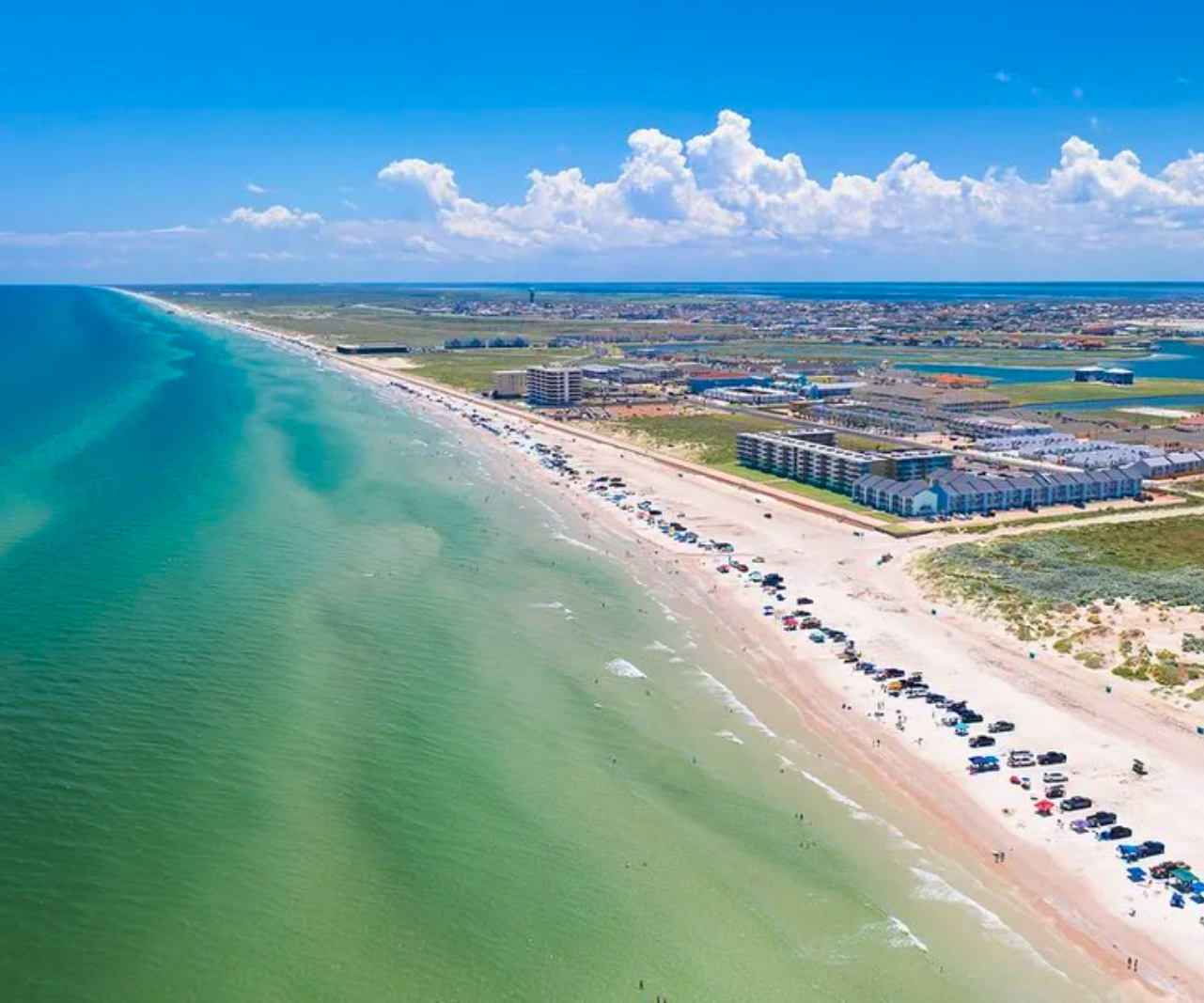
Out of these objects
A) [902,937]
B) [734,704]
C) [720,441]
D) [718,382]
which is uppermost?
[718,382]

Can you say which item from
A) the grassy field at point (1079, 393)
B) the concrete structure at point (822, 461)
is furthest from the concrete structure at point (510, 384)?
the grassy field at point (1079, 393)

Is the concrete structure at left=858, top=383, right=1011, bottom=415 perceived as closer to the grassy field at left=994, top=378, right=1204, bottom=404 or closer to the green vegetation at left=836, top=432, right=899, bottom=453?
the grassy field at left=994, top=378, right=1204, bottom=404

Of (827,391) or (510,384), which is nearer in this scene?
(827,391)

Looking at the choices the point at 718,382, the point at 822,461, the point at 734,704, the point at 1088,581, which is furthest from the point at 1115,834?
the point at 718,382

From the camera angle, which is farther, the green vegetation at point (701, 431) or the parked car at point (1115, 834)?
the green vegetation at point (701, 431)

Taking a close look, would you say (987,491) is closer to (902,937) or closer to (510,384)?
(902,937)

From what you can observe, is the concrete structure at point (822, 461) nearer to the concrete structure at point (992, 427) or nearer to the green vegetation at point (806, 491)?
the green vegetation at point (806, 491)

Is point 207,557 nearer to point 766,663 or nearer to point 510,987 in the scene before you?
point 766,663
